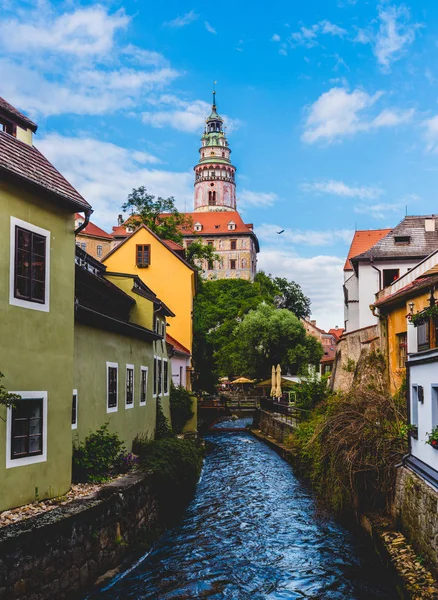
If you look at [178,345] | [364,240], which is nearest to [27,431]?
[178,345]

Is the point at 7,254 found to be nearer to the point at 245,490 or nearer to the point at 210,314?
the point at 245,490

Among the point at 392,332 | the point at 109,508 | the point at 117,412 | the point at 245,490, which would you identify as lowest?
the point at 245,490

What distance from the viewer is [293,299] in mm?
99188

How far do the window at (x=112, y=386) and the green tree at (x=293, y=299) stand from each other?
81.7 meters

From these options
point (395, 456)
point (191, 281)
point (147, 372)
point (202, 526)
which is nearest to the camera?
point (395, 456)

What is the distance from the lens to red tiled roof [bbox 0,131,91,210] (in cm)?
1095

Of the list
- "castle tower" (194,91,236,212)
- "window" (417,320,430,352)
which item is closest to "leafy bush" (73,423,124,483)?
"window" (417,320,430,352)

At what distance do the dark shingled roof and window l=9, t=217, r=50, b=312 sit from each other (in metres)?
23.1

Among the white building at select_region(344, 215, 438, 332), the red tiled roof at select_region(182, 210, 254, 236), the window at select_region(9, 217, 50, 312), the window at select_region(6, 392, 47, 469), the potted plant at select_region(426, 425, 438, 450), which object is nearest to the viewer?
the potted plant at select_region(426, 425, 438, 450)

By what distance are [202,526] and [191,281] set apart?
771 inches

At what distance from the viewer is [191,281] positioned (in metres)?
34.5

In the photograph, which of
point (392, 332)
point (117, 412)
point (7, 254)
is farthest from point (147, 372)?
point (7, 254)

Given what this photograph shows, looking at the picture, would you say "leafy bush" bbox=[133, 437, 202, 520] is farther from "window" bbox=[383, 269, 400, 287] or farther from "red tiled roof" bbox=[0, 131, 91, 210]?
"window" bbox=[383, 269, 400, 287]

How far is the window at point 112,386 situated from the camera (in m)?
16.0
